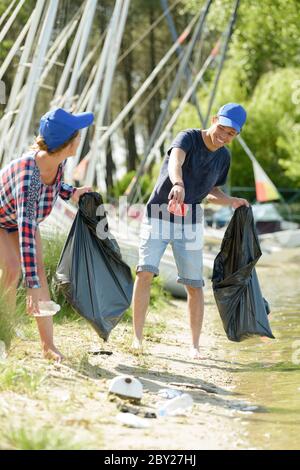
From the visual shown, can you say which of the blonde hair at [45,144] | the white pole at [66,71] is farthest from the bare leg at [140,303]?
the white pole at [66,71]

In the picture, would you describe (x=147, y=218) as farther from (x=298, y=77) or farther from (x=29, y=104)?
(x=298, y=77)

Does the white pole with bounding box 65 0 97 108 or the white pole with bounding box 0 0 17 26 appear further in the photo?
the white pole with bounding box 65 0 97 108

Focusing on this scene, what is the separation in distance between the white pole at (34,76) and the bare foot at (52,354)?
4.48 metres

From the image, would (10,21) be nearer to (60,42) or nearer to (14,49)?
(14,49)

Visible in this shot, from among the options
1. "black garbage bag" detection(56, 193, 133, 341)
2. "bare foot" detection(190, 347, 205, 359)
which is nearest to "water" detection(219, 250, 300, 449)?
"bare foot" detection(190, 347, 205, 359)

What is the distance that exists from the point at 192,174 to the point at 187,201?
0.60ft

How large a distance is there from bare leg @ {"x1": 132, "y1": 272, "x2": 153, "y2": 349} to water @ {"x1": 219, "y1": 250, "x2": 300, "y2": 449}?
692mm

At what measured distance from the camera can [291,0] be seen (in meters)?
21.4

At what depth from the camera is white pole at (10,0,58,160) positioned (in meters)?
9.62

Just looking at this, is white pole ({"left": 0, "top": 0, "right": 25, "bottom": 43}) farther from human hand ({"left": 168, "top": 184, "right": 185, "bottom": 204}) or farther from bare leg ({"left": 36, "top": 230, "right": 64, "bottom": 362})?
bare leg ({"left": 36, "top": 230, "right": 64, "bottom": 362})

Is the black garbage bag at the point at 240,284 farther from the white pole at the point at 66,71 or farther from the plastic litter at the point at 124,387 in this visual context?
the white pole at the point at 66,71

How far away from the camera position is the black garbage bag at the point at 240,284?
6559mm

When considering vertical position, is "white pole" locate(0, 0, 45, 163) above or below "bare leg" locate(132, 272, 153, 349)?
above

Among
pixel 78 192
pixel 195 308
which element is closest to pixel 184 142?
pixel 78 192
